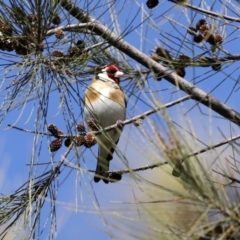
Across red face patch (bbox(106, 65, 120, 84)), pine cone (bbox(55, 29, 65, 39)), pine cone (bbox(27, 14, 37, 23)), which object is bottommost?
pine cone (bbox(55, 29, 65, 39))

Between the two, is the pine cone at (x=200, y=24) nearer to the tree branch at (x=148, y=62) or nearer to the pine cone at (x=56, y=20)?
the tree branch at (x=148, y=62)

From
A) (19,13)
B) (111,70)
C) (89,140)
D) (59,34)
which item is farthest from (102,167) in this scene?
(19,13)

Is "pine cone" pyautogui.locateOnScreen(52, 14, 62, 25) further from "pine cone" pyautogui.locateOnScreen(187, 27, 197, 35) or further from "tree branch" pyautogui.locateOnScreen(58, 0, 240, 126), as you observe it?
"pine cone" pyautogui.locateOnScreen(187, 27, 197, 35)

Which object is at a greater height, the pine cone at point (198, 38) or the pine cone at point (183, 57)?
the pine cone at point (198, 38)

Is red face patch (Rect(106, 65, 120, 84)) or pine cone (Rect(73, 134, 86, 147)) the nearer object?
pine cone (Rect(73, 134, 86, 147))

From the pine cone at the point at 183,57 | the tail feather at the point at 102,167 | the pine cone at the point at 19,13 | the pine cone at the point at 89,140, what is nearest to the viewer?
the tail feather at the point at 102,167

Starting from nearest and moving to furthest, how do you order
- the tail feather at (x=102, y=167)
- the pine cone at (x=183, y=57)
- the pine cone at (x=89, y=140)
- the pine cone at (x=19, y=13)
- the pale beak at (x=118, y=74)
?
the tail feather at (x=102, y=167) → the pine cone at (x=19, y=13) → the pine cone at (x=183, y=57) → the pine cone at (x=89, y=140) → the pale beak at (x=118, y=74)

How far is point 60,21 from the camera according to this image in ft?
5.40

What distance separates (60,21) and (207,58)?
13.9 inches

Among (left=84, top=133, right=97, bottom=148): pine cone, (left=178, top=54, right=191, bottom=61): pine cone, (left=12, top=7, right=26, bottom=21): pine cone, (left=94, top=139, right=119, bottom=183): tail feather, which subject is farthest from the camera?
(left=84, top=133, right=97, bottom=148): pine cone

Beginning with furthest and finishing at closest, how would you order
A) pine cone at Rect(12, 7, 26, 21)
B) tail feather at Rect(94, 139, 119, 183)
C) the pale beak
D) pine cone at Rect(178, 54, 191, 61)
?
the pale beak → pine cone at Rect(178, 54, 191, 61) → pine cone at Rect(12, 7, 26, 21) → tail feather at Rect(94, 139, 119, 183)

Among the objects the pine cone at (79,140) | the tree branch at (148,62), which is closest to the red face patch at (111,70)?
the tree branch at (148,62)

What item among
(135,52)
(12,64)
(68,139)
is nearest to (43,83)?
(12,64)

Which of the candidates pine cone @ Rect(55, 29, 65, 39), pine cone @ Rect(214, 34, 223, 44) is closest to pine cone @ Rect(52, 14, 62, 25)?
pine cone @ Rect(55, 29, 65, 39)
